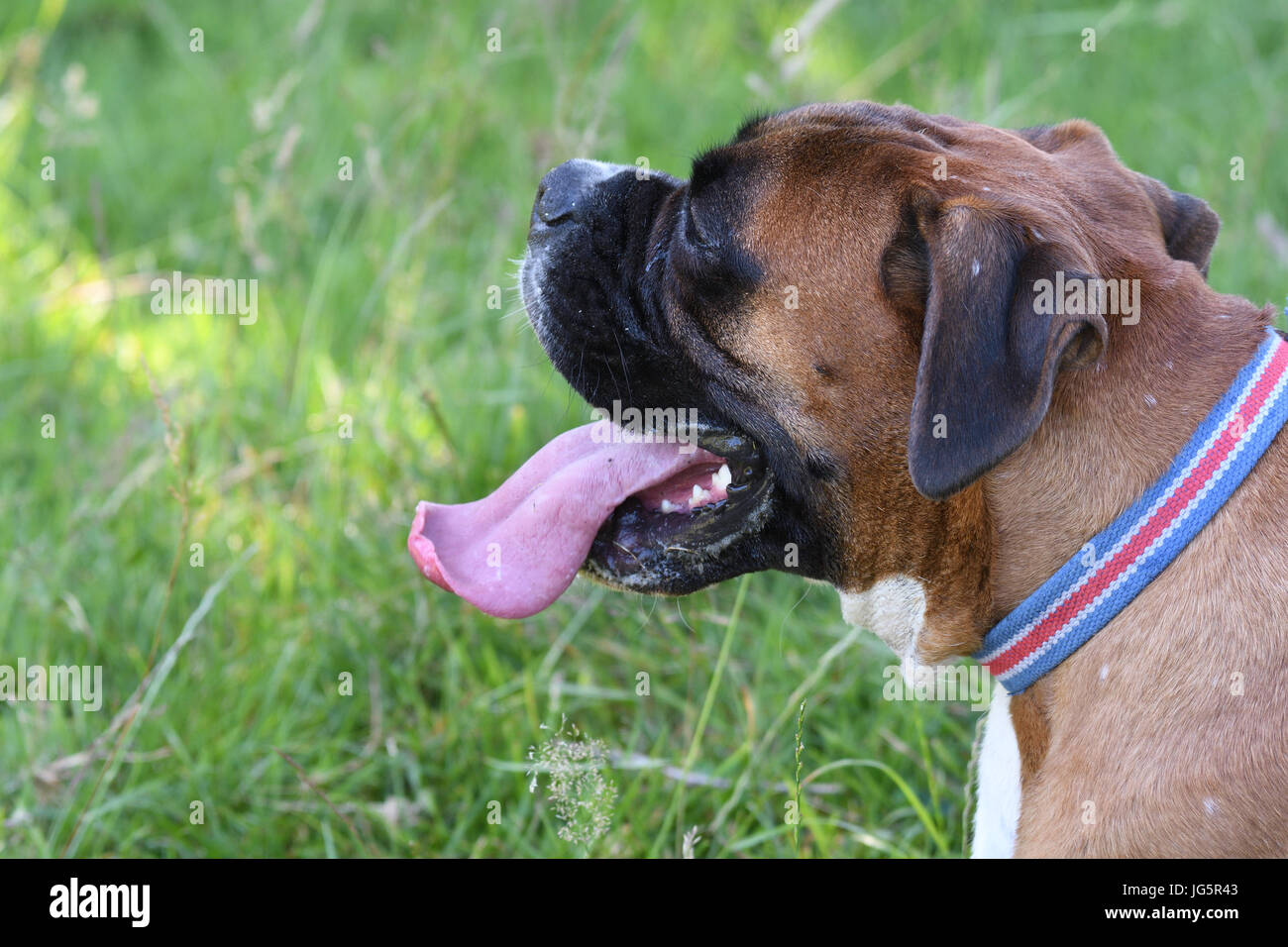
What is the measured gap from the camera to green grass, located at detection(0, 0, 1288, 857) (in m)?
3.37

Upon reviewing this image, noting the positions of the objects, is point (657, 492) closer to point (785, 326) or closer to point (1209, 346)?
point (785, 326)

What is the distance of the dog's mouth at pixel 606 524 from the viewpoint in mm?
2842

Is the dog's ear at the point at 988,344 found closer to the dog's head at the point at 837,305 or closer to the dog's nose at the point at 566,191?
the dog's head at the point at 837,305

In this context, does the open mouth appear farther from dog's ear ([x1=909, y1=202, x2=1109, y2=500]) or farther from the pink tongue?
dog's ear ([x1=909, y1=202, x2=1109, y2=500])

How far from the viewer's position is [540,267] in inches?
118

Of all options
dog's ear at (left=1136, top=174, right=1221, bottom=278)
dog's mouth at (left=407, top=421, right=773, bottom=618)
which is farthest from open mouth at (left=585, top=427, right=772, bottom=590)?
dog's ear at (left=1136, top=174, right=1221, bottom=278)

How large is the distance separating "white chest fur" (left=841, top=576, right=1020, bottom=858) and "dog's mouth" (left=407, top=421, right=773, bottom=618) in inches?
11.8

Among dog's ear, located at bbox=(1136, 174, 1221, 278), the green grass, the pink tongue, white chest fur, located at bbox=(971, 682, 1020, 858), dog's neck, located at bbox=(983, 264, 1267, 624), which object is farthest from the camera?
the green grass

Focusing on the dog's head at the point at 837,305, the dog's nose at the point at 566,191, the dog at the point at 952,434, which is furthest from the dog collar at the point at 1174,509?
the dog's nose at the point at 566,191

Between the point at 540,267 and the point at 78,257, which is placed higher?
the point at 78,257
